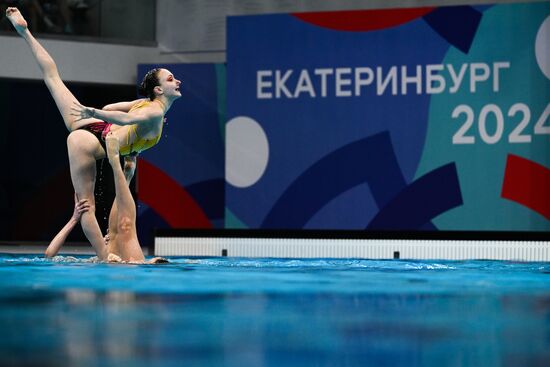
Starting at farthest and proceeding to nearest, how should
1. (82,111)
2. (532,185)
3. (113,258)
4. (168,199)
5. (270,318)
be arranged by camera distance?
(168,199) → (532,185) → (113,258) → (82,111) → (270,318)

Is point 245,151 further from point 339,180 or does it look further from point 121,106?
point 121,106

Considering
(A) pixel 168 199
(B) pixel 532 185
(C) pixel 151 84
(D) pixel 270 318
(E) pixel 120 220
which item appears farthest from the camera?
(A) pixel 168 199

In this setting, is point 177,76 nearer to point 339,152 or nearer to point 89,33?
point 89,33

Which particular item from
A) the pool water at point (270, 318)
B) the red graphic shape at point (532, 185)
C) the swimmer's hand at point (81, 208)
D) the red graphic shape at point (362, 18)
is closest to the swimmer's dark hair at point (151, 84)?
the swimmer's hand at point (81, 208)

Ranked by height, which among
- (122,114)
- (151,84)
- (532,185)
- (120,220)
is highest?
(151,84)

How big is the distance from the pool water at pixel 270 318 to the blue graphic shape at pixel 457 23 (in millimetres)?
4264

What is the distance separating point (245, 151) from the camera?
10.7 m

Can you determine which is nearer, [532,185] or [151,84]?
[151,84]

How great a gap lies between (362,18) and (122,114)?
420 centimetres

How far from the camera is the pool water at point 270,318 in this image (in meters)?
2.83

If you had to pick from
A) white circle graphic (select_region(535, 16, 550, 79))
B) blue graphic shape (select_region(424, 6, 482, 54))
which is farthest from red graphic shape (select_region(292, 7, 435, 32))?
white circle graphic (select_region(535, 16, 550, 79))

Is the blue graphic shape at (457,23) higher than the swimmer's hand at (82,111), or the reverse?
the blue graphic shape at (457,23)

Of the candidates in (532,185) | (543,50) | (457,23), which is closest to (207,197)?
(457,23)

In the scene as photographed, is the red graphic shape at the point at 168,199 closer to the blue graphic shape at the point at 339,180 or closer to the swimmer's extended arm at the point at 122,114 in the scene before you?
the blue graphic shape at the point at 339,180
